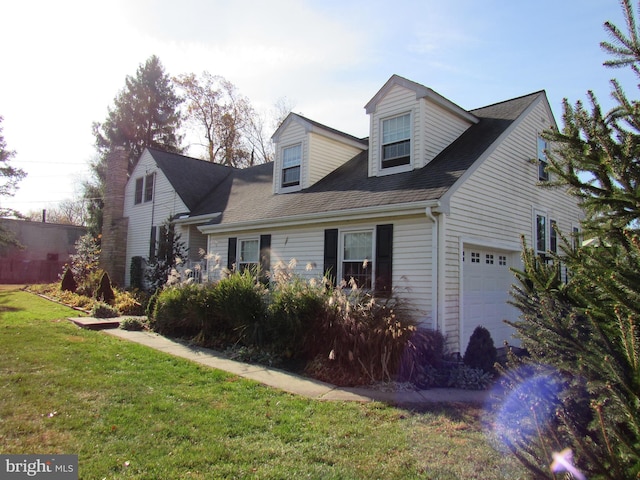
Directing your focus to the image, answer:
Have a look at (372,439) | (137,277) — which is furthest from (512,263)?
(137,277)

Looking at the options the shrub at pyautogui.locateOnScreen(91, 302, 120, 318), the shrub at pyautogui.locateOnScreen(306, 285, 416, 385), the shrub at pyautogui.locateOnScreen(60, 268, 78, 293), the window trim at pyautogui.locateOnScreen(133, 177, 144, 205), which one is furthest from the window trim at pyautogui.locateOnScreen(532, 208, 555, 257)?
the shrub at pyautogui.locateOnScreen(60, 268, 78, 293)

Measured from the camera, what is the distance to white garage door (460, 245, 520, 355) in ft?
31.4

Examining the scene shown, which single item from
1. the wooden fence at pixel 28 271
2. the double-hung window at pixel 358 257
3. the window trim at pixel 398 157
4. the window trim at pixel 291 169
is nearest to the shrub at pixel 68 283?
the window trim at pixel 291 169

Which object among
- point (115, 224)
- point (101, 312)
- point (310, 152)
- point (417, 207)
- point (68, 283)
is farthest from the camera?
point (115, 224)

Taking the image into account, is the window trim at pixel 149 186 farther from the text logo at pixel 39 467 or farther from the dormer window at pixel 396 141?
the text logo at pixel 39 467

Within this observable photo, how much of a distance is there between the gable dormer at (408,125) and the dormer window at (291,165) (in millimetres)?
3011

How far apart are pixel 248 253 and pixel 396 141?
219 inches

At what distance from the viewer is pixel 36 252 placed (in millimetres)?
31062

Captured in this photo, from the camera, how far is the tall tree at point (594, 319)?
6.95 feet

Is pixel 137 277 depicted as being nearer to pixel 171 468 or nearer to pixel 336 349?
pixel 336 349

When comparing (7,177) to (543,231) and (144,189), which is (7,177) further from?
(543,231)

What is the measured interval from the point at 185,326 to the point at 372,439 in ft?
24.6

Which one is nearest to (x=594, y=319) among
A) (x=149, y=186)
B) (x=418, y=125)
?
(x=418, y=125)

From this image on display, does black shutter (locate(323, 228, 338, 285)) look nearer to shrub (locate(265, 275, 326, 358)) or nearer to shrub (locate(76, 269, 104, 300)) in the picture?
shrub (locate(265, 275, 326, 358))
